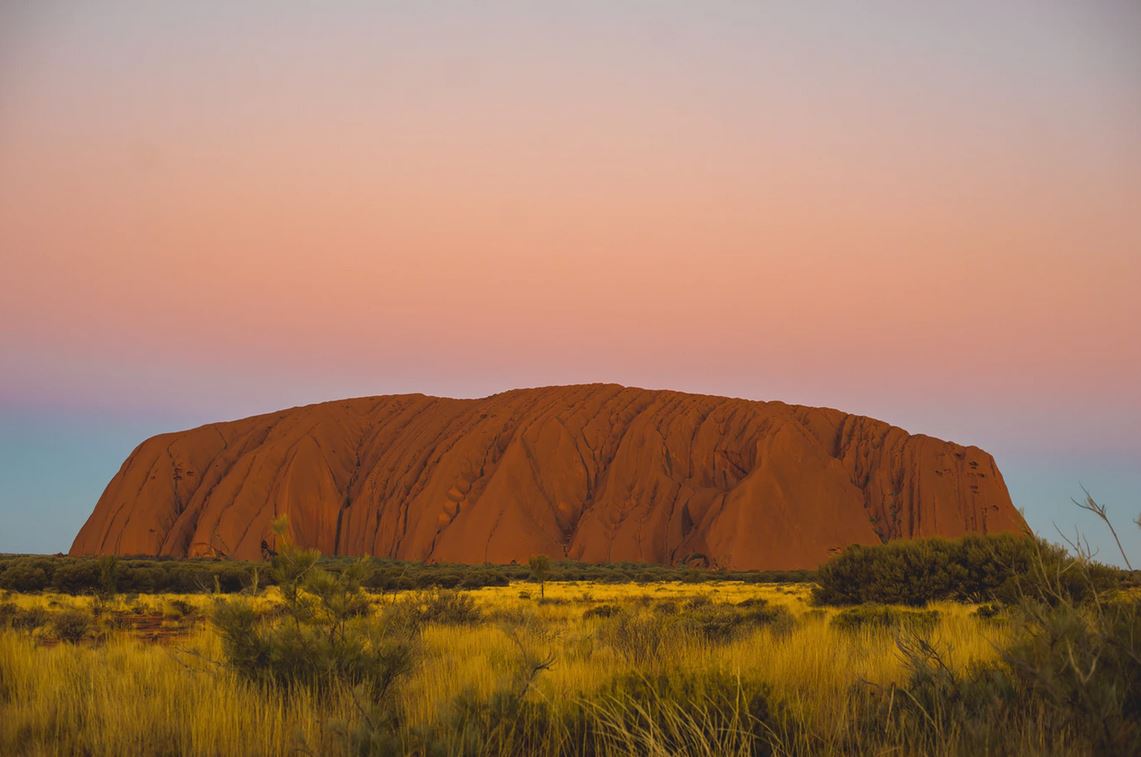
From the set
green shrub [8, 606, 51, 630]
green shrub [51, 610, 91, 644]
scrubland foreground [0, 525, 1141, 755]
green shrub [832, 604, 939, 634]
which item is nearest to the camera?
scrubland foreground [0, 525, 1141, 755]

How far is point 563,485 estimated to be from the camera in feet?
236

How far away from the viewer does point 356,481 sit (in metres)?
79.0

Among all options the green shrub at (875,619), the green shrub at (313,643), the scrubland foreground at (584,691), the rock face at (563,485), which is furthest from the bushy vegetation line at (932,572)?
the rock face at (563,485)

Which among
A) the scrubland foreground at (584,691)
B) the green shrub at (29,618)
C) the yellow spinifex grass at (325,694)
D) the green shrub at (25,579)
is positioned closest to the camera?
the scrubland foreground at (584,691)

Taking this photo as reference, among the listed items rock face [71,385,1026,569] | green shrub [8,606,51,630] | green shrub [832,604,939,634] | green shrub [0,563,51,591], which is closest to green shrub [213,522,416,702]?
green shrub [832,604,939,634]

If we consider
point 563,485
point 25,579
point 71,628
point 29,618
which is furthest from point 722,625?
point 563,485

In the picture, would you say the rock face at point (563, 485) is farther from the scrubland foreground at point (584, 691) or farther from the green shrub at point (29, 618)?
the scrubland foreground at point (584, 691)

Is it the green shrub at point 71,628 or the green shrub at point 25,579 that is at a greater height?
the green shrub at point 71,628

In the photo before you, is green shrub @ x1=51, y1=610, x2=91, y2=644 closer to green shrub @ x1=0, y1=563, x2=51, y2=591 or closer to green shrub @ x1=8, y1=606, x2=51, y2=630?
green shrub @ x1=8, y1=606, x2=51, y2=630

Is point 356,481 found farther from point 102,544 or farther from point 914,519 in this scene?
point 914,519

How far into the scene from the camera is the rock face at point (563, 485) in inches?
2584

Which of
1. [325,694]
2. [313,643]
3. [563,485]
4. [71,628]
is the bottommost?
[71,628]

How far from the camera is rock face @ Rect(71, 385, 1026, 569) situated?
6562cm

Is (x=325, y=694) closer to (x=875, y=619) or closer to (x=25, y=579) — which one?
(x=875, y=619)
